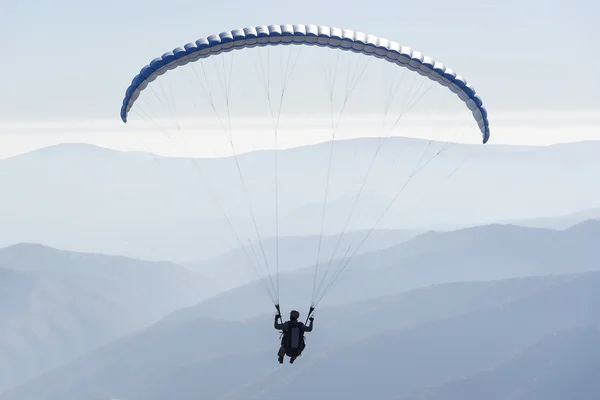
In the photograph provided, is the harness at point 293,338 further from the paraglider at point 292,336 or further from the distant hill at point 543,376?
the distant hill at point 543,376

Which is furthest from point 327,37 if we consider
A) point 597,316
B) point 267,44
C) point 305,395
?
point 597,316

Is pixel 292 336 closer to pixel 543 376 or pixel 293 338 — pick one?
pixel 293 338

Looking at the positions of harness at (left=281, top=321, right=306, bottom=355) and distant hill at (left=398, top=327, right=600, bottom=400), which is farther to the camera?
distant hill at (left=398, top=327, right=600, bottom=400)

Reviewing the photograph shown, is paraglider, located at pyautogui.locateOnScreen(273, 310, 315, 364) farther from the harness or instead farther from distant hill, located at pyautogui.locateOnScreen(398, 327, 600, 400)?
distant hill, located at pyautogui.locateOnScreen(398, 327, 600, 400)

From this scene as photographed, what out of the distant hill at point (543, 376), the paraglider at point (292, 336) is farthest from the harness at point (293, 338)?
the distant hill at point (543, 376)

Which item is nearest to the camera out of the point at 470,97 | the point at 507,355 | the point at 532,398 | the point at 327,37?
the point at 327,37

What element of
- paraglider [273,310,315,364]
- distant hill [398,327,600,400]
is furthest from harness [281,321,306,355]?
distant hill [398,327,600,400]

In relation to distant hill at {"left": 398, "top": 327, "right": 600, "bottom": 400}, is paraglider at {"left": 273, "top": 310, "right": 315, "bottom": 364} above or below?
above

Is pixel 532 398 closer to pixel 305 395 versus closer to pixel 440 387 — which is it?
pixel 440 387
